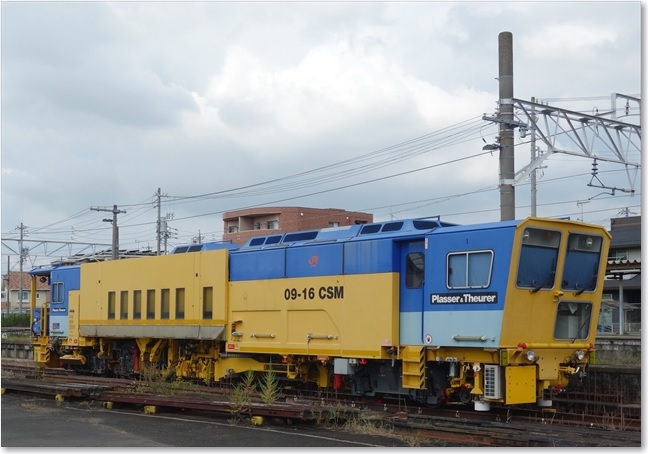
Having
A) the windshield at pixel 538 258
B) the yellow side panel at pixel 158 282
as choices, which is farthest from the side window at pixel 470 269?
the yellow side panel at pixel 158 282

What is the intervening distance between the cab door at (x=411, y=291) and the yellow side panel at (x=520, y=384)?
6.00 feet

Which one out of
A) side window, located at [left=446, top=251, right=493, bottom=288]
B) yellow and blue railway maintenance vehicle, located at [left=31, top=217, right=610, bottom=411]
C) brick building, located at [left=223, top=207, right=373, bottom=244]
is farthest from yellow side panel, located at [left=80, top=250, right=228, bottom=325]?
brick building, located at [left=223, top=207, right=373, bottom=244]

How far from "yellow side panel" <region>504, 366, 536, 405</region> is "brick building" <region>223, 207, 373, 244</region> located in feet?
196

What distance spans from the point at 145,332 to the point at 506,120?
35.5ft

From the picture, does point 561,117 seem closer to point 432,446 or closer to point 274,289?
point 274,289

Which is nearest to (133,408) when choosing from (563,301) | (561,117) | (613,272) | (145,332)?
(145,332)

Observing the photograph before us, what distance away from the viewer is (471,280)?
14.1 meters

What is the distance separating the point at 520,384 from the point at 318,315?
4.58 metres

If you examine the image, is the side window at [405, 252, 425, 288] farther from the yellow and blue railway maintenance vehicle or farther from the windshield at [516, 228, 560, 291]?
the windshield at [516, 228, 560, 291]

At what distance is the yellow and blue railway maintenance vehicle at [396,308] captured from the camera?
13875 millimetres

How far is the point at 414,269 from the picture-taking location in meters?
15.2

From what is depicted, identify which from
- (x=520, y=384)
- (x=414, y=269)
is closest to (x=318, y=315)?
(x=414, y=269)

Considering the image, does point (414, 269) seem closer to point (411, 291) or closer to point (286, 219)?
point (411, 291)

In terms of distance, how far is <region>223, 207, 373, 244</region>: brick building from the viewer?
75312 millimetres
